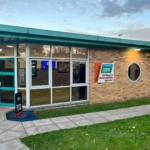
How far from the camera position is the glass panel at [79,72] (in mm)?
7980

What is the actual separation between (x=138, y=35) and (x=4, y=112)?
63.7 ft

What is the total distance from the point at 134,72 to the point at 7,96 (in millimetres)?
7131

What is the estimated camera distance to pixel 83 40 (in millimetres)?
7340

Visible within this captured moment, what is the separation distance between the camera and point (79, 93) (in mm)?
8188

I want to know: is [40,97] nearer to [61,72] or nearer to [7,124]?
[61,72]

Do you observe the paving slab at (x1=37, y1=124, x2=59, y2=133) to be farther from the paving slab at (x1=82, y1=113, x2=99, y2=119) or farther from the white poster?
the white poster

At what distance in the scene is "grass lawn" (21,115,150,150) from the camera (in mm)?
3868

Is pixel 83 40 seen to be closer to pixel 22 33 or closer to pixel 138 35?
pixel 22 33

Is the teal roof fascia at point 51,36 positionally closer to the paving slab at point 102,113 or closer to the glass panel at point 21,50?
the glass panel at point 21,50

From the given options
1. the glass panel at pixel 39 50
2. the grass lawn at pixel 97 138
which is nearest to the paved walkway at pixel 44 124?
the grass lawn at pixel 97 138

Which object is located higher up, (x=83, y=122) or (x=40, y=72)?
(x=40, y=72)

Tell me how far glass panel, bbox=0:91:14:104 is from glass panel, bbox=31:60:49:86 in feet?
4.19

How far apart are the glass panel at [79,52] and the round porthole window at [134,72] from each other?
2.98m

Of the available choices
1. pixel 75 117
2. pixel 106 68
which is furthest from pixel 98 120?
pixel 106 68
